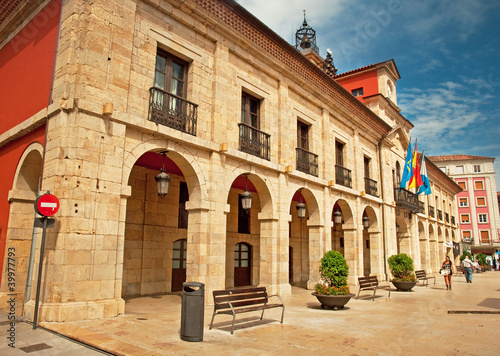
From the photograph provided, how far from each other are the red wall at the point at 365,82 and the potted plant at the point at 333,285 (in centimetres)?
1573

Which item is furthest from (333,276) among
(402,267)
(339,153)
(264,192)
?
(339,153)

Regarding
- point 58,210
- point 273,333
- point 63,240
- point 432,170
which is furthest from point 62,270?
point 432,170

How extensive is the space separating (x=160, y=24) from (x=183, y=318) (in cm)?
716

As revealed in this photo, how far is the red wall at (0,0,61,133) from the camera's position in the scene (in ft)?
28.0

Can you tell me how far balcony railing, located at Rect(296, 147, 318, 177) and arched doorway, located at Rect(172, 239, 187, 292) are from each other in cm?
499

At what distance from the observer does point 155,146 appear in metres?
8.72

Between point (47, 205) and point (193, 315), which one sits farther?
point (47, 205)

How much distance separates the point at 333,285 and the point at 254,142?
4.92 m

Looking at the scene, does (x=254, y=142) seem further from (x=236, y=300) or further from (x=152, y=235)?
(x=236, y=300)

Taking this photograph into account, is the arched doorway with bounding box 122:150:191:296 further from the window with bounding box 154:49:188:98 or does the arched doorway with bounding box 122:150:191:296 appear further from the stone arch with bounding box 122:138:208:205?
the window with bounding box 154:49:188:98

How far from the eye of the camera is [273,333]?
6414 mm

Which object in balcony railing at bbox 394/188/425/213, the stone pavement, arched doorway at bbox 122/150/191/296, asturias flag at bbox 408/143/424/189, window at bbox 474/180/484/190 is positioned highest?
window at bbox 474/180/484/190

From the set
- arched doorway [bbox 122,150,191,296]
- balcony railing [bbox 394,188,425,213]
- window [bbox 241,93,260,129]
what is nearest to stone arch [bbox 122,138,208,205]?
arched doorway [bbox 122,150,191,296]


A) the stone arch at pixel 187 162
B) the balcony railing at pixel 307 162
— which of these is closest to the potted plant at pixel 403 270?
the balcony railing at pixel 307 162
